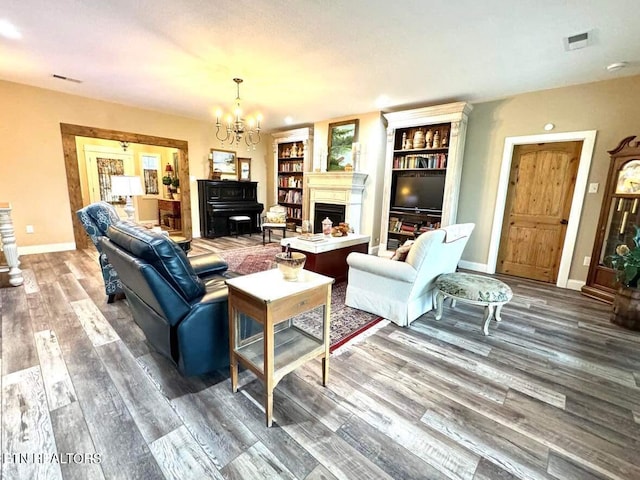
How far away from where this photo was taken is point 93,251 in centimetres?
499

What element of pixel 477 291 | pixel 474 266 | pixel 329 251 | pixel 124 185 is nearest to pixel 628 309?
pixel 477 291

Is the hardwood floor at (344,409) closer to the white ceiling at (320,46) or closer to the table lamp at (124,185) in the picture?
the table lamp at (124,185)

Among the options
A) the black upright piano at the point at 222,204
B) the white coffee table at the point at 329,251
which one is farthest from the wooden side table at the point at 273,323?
the black upright piano at the point at 222,204

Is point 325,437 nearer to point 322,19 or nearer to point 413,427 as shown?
point 413,427

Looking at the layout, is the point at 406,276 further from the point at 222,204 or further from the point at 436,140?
the point at 222,204

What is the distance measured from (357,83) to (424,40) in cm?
128

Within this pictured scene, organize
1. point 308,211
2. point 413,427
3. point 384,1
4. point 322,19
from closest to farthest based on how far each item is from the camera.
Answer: point 413,427, point 384,1, point 322,19, point 308,211

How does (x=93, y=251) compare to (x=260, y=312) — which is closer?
(x=260, y=312)

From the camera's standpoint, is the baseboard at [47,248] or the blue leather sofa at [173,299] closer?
the blue leather sofa at [173,299]

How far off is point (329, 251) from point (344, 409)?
215cm

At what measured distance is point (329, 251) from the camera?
11.9 feet

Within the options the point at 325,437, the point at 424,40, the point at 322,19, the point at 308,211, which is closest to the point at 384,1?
the point at 322,19

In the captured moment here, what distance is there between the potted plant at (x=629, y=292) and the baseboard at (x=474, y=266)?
68.5 inches

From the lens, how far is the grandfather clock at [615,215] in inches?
125
